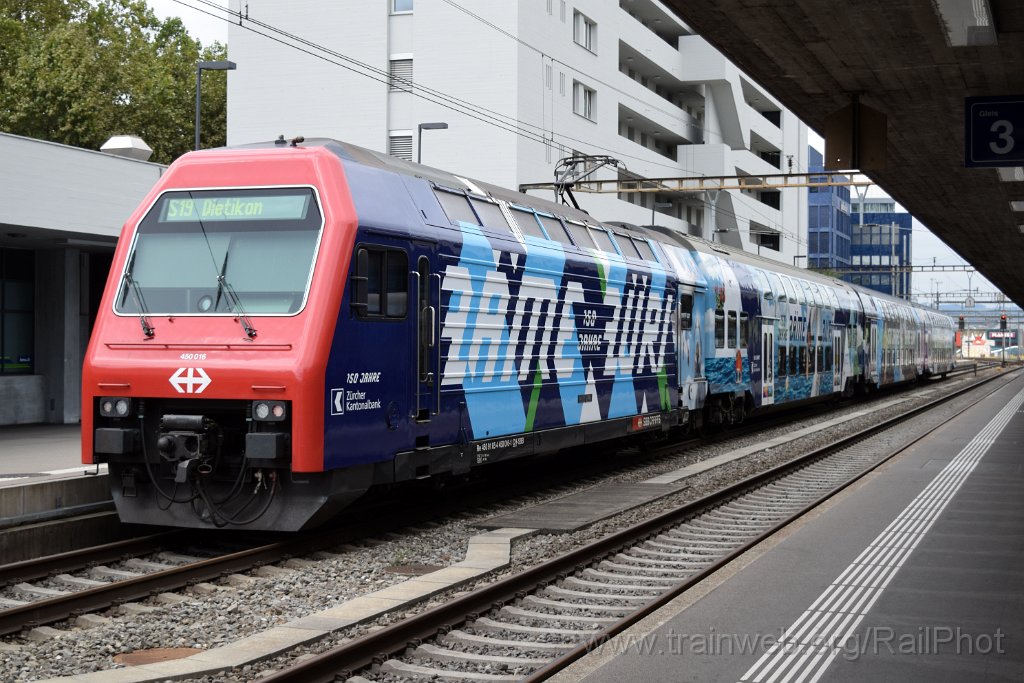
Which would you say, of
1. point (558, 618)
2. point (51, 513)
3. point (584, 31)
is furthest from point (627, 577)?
point (584, 31)

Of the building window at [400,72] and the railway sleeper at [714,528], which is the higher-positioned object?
the building window at [400,72]

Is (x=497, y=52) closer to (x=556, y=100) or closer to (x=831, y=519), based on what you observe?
(x=556, y=100)

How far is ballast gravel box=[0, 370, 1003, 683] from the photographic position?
696cm

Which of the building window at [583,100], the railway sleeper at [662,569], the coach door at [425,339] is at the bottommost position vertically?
the railway sleeper at [662,569]

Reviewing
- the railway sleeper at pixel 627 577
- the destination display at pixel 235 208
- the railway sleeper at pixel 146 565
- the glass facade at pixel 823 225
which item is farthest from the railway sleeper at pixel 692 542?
the glass facade at pixel 823 225

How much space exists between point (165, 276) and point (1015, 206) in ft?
55.1

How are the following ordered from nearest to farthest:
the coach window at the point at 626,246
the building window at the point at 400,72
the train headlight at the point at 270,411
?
the train headlight at the point at 270,411, the coach window at the point at 626,246, the building window at the point at 400,72

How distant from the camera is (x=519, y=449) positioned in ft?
44.2

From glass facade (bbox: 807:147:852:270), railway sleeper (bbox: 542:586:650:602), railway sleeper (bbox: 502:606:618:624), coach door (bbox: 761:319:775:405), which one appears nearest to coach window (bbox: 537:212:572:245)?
railway sleeper (bbox: 542:586:650:602)

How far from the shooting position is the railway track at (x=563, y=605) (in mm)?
6812

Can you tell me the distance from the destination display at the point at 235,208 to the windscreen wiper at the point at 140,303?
22.5 inches

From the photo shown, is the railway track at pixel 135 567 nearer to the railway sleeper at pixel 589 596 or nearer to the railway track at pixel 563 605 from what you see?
the railway track at pixel 563 605

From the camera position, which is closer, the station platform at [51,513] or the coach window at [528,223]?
the station platform at [51,513]

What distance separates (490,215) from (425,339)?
235cm
